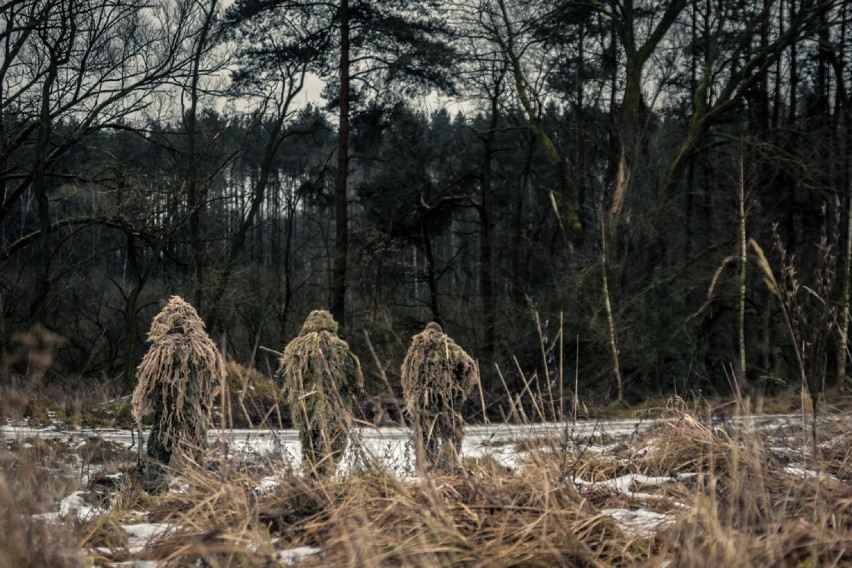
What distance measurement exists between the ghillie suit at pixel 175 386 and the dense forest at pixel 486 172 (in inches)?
233

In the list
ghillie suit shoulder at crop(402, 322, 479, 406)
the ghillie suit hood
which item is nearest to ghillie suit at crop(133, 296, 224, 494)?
the ghillie suit hood

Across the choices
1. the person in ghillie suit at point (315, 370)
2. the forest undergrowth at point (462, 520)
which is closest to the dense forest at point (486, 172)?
the person in ghillie suit at point (315, 370)

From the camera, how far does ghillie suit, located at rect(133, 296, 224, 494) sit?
19.7ft

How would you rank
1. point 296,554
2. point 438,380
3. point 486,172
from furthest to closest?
1. point 486,172
2. point 438,380
3. point 296,554

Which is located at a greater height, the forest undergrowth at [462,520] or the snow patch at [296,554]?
the forest undergrowth at [462,520]

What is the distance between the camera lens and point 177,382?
600cm

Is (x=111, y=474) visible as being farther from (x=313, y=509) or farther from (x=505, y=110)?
(x=505, y=110)

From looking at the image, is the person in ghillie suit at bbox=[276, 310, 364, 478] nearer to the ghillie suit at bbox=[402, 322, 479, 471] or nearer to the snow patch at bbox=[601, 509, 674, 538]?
the ghillie suit at bbox=[402, 322, 479, 471]

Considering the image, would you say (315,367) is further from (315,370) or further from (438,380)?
(438,380)

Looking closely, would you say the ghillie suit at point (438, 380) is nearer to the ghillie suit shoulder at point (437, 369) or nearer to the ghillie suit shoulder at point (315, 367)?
the ghillie suit shoulder at point (437, 369)

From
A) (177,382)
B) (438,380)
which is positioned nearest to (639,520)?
(438,380)

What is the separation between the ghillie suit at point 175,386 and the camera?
6.00 m

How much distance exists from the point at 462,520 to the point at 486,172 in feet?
68.7

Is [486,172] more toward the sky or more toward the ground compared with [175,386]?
more toward the sky
